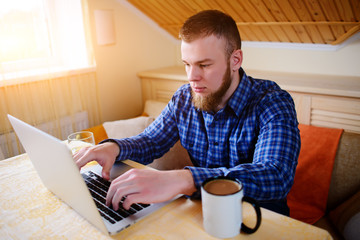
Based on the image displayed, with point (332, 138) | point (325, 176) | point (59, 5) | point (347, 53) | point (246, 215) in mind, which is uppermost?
point (59, 5)

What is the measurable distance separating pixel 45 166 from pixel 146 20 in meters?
2.04

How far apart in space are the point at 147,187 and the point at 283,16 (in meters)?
1.64

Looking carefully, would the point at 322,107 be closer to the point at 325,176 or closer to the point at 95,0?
the point at 325,176

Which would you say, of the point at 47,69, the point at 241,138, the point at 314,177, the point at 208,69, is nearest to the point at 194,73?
the point at 208,69

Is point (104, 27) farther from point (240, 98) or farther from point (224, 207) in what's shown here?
point (224, 207)

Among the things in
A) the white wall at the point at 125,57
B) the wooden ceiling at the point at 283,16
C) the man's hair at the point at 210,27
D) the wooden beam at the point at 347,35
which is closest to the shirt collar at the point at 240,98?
the man's hair at the point at 210,27

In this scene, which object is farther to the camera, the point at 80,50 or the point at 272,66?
the point at 272,66

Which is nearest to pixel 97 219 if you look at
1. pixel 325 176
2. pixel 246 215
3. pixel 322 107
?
pixel 246 215

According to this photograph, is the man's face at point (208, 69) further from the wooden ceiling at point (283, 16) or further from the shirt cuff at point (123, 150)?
the wooden ceiling at point (283, 16)

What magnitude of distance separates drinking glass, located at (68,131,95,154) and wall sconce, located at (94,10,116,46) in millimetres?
1290

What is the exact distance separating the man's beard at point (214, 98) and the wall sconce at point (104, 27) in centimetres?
136

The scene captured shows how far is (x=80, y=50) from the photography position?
7.43 ft

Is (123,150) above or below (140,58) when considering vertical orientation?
below

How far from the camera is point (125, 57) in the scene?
102 inches
